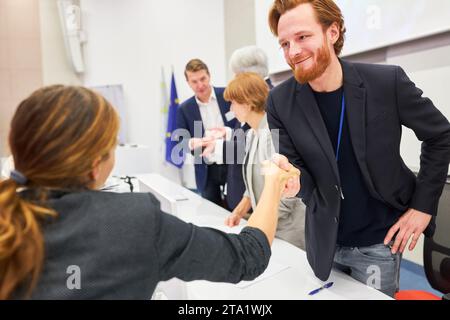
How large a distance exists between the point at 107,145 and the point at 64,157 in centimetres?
9

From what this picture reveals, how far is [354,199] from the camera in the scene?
53.8 inches

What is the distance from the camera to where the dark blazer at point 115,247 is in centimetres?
68

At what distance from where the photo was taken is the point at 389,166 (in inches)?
51.3

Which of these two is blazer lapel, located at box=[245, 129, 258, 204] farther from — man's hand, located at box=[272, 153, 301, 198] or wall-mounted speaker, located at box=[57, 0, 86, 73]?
wall-mounted speaker, located at box=[57, 0, 86, 73]

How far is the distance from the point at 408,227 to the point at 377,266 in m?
0.19

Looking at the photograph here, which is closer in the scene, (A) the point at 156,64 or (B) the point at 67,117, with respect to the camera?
(B) the point at 67,117

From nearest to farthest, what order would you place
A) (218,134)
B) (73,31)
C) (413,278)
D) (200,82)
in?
(218,134) < (413,278) < (200,82) < (73,31)

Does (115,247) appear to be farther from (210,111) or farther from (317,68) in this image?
(210,111)

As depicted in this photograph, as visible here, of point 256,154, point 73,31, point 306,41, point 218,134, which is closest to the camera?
point 306,41

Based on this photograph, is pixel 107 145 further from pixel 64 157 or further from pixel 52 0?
pixel 52 0

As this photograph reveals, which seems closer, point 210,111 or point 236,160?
point 236,160

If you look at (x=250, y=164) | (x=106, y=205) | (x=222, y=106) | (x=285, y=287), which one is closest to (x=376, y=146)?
(x=285, y=287)
